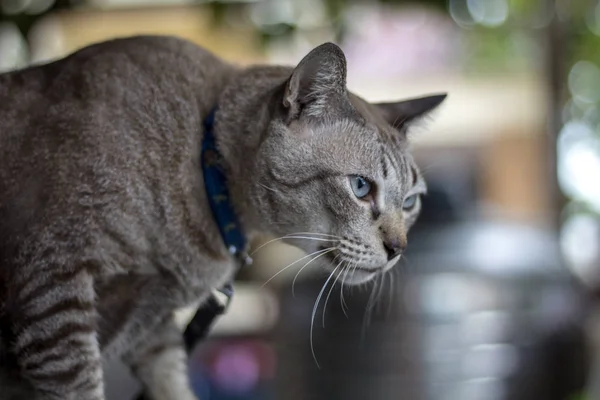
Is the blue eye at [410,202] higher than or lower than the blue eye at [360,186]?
lower

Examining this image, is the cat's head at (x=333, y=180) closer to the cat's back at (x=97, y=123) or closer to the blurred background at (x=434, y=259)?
the cat's back at (x=97, y=123)

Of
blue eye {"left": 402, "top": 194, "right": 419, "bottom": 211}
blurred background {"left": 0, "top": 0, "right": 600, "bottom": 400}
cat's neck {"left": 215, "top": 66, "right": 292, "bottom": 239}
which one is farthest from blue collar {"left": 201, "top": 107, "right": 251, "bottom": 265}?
blurred background {"left": 0, "top": 0, "right": 600, "bottom": 400}

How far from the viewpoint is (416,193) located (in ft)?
4.11

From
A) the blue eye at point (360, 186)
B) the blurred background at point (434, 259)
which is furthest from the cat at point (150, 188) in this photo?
the blurred background at point (434, 259)

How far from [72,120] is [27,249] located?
19 cm

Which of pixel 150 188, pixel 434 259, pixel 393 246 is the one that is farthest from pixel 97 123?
pixel 434 259

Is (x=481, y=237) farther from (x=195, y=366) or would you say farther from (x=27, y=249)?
(x=27, y=249)

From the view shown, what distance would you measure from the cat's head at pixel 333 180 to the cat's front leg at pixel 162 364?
29cm

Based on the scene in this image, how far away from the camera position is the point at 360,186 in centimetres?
114

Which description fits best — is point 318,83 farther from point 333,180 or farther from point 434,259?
point 434,259

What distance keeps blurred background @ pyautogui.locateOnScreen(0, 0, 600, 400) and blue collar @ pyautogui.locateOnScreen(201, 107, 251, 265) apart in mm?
622

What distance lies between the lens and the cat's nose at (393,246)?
1155mm

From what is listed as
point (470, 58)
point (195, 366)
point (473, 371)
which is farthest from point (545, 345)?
point (470, 58)

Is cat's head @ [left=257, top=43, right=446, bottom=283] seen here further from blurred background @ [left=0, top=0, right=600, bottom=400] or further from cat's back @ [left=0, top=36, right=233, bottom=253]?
blurred background @ [left=0, top=0, right=600, bottom=400]
